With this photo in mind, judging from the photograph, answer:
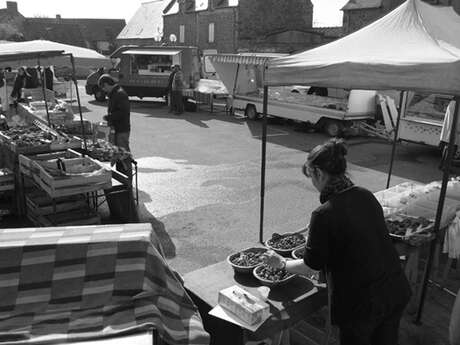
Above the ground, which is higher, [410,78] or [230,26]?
[230,26]

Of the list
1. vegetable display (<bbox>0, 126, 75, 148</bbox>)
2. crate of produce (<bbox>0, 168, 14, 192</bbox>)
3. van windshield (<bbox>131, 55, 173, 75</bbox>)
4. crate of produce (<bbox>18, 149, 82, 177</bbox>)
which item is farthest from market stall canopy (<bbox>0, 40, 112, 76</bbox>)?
van windshield (<bbox>131, 55, 173, 75</bbox>)

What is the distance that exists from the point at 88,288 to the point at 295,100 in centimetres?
1284

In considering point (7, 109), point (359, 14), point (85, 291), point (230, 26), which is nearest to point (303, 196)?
point (85, 291)

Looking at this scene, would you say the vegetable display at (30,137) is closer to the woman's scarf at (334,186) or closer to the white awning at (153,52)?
the woman's scarf at (334,186)

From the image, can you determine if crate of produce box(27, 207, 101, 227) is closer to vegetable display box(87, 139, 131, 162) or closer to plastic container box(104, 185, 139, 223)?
plastic container box(104, 185, 139, 223)

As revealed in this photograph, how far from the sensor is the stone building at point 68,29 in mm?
53037

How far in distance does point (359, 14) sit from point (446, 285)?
23.9 meters

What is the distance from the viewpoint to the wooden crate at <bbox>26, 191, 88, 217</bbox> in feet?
19.8

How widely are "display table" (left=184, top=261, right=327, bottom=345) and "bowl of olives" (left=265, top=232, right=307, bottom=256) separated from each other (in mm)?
322

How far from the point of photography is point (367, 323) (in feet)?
8.38

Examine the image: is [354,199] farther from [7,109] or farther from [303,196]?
[7,109]

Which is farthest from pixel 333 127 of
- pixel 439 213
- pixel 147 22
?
pixel 147 22

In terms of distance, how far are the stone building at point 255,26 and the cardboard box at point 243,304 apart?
94.0 ft

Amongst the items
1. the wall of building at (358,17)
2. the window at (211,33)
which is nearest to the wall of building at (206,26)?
the window at (211,33)
